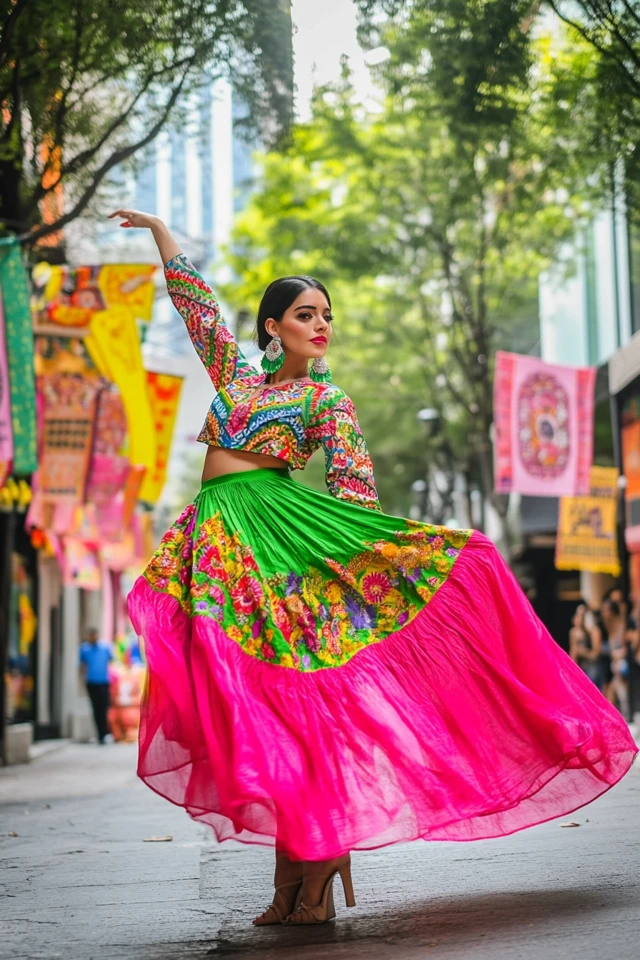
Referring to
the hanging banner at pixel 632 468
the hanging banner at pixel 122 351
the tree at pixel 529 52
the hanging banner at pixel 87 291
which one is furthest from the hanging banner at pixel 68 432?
the hanging banner at pixel 632 468

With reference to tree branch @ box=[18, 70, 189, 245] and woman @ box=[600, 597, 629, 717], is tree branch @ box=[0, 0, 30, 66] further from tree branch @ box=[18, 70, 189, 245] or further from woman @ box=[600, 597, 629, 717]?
woman @ box=[600, 597, 629, 717]

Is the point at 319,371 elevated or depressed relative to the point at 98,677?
elevated

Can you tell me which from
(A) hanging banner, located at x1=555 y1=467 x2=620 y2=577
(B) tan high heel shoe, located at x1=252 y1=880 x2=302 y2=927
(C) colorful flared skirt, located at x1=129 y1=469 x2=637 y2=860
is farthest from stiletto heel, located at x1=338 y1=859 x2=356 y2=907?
(A) hanging banner, located at x1=555 y1=467 x2=620 y2=577

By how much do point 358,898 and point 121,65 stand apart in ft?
23.4

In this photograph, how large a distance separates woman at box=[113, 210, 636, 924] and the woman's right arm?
109mm

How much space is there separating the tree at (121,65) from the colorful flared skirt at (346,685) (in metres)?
4.73

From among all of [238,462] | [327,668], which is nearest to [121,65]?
[238,462]

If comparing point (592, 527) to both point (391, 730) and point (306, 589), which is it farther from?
point (391, 730)

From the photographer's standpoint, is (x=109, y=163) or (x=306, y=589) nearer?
(x=306, y=589)

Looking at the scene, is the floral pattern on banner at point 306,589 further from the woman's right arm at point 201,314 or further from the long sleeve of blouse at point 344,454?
the woman's right arm at point 201,314

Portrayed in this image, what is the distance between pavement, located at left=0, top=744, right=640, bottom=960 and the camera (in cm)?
381

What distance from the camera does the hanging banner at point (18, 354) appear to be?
36.4 ft

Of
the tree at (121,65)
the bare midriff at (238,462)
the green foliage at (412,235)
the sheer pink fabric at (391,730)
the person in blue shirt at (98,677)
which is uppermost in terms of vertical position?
the green foliage at (412,235)

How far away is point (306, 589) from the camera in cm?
449
